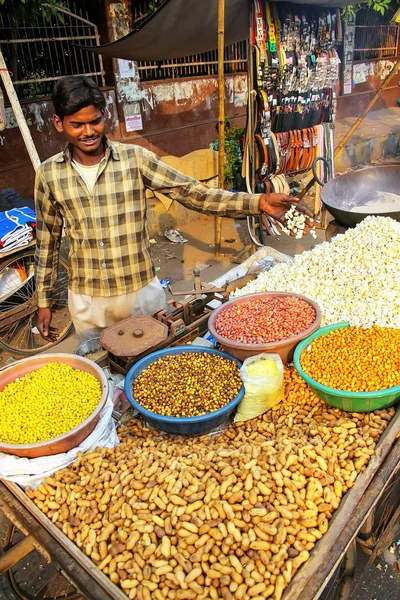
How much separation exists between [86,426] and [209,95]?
7.80m

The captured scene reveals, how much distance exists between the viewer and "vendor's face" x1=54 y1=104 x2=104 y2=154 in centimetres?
215

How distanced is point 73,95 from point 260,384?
1.60 metres

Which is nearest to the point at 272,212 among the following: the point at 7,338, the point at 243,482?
the point at 243,482

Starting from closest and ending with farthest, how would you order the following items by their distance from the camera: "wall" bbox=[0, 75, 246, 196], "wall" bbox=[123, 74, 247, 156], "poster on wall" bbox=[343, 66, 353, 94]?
"wall" bbox=[0, 75, 246, 196]
"wall" bbox=[123, 74, 247, 156]
"poster on wall" bbox=[343, 66, 353, 94]

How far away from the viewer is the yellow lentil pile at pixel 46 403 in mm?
1657

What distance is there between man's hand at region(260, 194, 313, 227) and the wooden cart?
41.0 inches

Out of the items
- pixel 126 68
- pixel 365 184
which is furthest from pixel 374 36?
pixel 365 184

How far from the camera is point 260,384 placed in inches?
70.7

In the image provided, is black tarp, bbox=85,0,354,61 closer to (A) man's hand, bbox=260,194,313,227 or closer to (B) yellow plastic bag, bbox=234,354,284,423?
(A) man's hand, bbox=260,194,313,227

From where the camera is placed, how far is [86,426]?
64.7 inches

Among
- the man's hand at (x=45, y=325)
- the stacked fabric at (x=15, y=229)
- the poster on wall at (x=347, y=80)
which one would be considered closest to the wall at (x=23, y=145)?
the stacked fabric at (x=15, y=229)

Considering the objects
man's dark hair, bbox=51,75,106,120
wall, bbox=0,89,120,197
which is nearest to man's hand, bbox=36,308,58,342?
man's dark hair, bbox=51,75,106,120

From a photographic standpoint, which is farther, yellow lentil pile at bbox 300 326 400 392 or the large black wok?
the large black wok

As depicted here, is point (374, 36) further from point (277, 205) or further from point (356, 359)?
point (356, 359)
